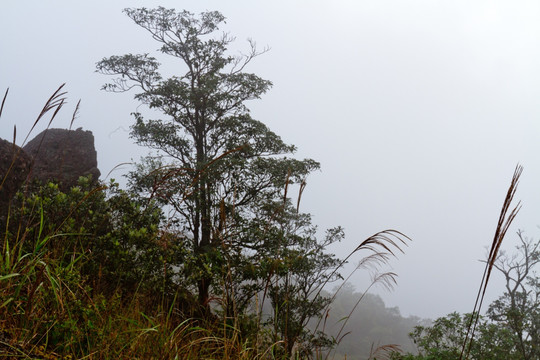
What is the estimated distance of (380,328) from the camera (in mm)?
45062

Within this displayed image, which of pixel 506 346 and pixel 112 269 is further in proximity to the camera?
pixel 506 346

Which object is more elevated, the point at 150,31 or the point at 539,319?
the point at 150,31

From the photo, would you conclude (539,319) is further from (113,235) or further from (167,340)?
(167,340)

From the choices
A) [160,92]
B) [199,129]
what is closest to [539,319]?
[199,129]

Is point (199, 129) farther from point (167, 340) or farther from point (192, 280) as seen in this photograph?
point (167, 340)

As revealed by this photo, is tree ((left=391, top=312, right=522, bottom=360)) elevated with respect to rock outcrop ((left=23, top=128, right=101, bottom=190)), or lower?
lower

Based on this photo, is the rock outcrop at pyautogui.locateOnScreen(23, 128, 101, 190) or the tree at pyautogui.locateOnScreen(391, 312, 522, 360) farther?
the tree at pyautogui.locateOnScreen(391, 312, 522, 360)

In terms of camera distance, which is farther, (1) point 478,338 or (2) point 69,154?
(1) point 478,338

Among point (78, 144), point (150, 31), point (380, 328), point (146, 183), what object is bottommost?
point (380, 328)

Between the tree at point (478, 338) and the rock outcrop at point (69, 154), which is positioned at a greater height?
the rock outcrop at point (69, 154)

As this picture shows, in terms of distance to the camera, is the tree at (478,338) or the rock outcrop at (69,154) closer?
the rock outcrop at (69,154)

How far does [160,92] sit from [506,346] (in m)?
10.9

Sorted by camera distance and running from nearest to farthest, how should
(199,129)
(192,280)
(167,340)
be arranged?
(167,340)
(192,280)
(199,129)

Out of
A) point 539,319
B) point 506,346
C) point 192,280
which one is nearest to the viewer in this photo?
point 192,280
